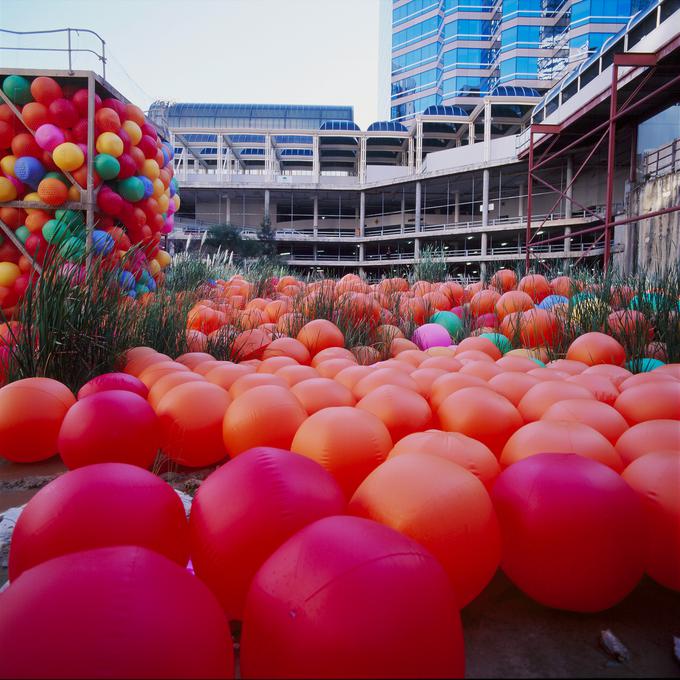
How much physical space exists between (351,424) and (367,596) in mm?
875

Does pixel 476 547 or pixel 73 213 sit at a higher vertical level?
pixel 73 213

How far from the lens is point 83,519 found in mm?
1073

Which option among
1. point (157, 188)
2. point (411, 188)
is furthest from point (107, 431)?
point (411, 188)

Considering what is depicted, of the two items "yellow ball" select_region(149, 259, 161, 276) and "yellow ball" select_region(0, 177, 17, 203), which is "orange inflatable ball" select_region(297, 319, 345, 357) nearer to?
"yellow ball" select_region(149, 259, 161, 276)

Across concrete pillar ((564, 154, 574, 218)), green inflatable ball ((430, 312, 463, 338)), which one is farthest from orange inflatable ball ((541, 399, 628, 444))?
concrete pillar ((564, 154, 574, 218))

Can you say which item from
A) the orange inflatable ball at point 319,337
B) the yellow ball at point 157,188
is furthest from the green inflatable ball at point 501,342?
the yellow ball at point 157,188

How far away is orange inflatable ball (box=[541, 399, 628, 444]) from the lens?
71.1 inches

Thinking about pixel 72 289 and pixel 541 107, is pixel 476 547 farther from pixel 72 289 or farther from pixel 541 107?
pixel 541 107

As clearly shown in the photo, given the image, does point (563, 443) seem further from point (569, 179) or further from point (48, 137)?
point (569, 179)

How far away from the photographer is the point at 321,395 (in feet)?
7.18

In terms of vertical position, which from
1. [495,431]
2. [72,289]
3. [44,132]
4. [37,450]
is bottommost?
[37,450]

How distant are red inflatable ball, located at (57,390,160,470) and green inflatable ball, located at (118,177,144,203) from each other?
12.3 ft

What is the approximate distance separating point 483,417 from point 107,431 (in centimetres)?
135

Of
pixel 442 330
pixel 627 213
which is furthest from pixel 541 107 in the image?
pixel 442 330
